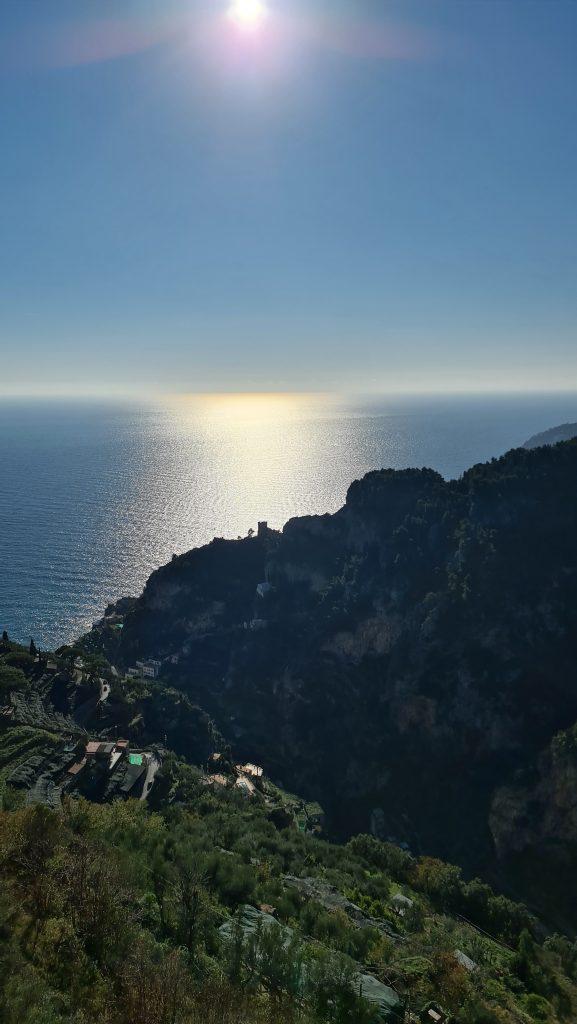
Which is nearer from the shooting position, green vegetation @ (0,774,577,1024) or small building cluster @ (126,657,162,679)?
green vegetation @ (0,774,577,1024)

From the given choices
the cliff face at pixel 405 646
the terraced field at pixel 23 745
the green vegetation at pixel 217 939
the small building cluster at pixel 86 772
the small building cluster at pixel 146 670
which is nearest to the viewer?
the green vegetation at pixel 217 939

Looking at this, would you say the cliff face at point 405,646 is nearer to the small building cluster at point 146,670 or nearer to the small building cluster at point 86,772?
the small building cluster at point 146,670

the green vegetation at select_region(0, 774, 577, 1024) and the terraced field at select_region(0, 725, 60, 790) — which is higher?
the green vegetation at select_region(0, 774, 577, 1024)

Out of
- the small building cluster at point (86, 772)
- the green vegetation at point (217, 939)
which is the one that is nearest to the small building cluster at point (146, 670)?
the small building cluster at point (86, 772)

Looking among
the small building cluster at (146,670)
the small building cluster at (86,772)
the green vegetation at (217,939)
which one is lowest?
the small building cluster at (146,670)

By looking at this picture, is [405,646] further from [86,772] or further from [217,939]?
[217,939]

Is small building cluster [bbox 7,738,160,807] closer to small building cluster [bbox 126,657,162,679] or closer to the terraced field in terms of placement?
the terraced field

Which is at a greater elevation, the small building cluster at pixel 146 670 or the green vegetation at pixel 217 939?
the green vegetation at pixel 217 939

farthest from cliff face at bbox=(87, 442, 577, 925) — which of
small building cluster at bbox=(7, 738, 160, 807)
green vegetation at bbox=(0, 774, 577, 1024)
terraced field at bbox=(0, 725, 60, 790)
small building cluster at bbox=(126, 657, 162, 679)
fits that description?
terraced field at bbox=(0, 725, 60, 790)

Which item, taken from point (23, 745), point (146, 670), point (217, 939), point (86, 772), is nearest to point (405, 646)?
point (146, 670)
